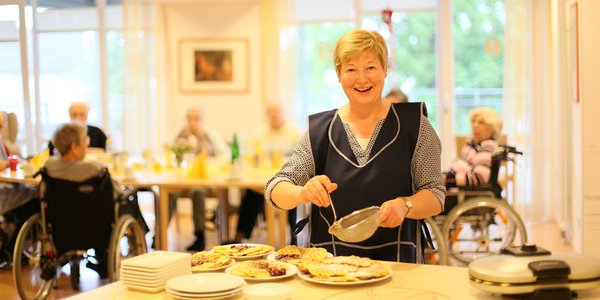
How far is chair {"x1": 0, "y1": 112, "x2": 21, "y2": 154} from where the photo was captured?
4.29 meters

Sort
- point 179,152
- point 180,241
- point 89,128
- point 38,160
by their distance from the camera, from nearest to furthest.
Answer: point 38,160, point 179,152, point 89,128, point 180,241

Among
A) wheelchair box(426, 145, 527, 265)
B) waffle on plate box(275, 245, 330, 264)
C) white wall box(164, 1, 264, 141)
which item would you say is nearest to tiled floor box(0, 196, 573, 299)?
white wall box(164, 1, 264, 141)

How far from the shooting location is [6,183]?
5.09 m

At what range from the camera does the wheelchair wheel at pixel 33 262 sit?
15.3 ft

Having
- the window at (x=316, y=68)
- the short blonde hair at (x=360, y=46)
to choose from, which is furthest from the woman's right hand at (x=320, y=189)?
the window at (x=316, y=68)

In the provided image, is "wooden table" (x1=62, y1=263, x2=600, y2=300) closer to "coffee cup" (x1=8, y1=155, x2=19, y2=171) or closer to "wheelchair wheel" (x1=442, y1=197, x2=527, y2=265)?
"wheelchair wheel" (x1=442, y1=197, x2=527, y2=265)

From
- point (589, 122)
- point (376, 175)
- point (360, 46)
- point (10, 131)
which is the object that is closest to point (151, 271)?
point (376, 175)

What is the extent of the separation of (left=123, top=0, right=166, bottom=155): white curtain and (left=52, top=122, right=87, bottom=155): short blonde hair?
3.79 meters

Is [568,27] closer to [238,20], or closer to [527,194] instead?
[527,194]

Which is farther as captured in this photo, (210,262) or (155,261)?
(210,262)

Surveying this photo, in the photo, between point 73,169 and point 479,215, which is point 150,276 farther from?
point 479,215

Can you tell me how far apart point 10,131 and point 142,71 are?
429 centimetres

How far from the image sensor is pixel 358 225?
218 cm

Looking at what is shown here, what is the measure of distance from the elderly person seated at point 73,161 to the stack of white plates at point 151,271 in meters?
2.73
